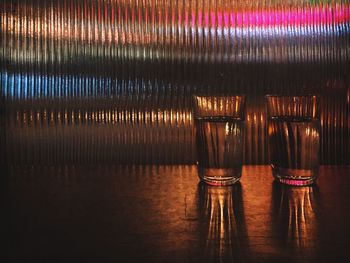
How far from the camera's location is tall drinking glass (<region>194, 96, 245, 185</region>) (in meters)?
0.76

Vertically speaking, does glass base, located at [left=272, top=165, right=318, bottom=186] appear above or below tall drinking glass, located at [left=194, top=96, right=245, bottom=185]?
below

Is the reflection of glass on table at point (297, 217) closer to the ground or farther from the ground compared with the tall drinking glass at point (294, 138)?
closer to the ground

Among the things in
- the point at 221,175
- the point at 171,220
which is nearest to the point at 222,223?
the point at 171,220

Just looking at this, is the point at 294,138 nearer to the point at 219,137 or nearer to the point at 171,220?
the point at 219,137

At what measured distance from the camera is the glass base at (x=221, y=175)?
77cm

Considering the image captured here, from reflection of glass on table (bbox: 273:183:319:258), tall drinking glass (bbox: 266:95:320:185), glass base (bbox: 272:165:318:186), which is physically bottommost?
reflection of glass on table (bbox: 273:183:319:258)

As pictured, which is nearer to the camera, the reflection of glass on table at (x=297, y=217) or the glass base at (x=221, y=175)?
the reflection of glass on table at (x=297, y=217)

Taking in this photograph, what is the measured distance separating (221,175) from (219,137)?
67 millimetres

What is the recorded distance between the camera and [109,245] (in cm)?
47

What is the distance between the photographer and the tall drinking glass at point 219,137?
76cm

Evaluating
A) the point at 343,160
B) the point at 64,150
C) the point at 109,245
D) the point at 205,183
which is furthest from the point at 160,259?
the point at 343,160

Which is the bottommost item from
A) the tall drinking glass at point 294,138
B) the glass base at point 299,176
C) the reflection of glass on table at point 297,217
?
the reflection of glass on table at point 297,217

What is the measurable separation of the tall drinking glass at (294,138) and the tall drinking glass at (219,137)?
64 mm

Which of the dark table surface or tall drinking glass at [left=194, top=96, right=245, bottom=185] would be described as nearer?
the dark table surface
